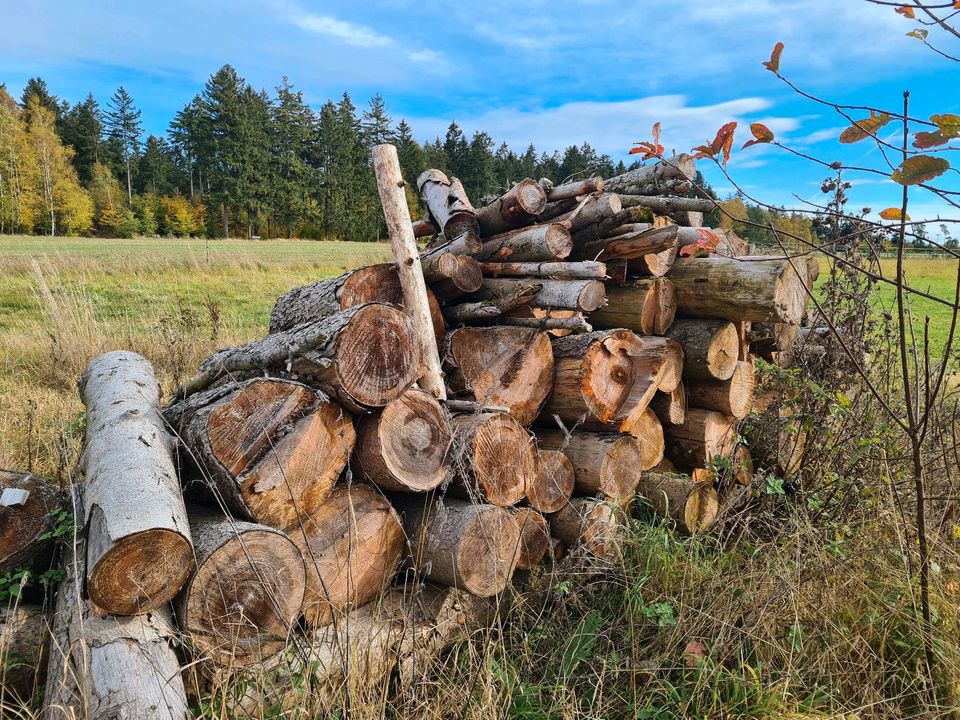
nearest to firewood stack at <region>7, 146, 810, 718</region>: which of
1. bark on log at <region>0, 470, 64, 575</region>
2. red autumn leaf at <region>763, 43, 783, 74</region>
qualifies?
bark on log at <region>0, 470, 64, 575</region>

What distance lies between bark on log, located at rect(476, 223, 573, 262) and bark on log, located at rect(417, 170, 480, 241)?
21 cm

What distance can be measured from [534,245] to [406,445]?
5.63 ft

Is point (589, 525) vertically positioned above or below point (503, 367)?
below

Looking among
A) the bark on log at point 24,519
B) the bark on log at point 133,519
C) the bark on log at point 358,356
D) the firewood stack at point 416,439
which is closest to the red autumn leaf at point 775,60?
the firewood stack at point 416,439

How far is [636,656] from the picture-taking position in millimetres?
2334

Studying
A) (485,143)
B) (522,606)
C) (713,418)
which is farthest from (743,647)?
(485,143)

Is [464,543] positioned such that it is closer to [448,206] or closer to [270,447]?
[270,447]

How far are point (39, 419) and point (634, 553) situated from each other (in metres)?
4.70

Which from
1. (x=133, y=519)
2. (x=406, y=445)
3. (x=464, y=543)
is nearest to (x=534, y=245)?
(x=406, y=445)

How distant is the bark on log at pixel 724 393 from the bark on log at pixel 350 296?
1768mm

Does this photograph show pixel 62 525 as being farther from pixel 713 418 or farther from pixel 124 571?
pixel 713 418

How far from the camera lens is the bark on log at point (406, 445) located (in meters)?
2.53

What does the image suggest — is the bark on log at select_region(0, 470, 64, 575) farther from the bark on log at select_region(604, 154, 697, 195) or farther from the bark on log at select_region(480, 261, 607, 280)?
the bark on log at select_region(604, 154, 697, 195)

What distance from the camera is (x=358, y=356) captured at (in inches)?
96.0
